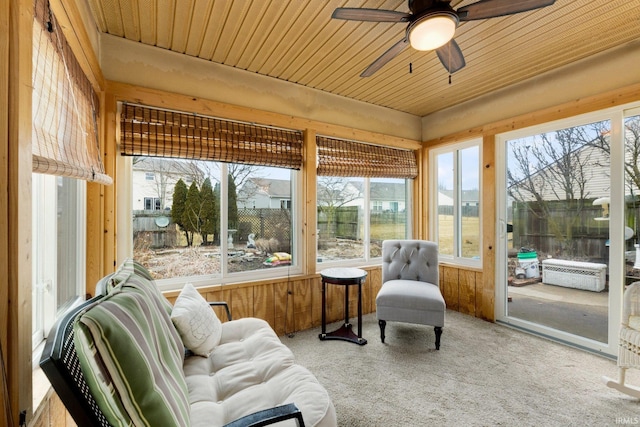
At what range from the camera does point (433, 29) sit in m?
1.58

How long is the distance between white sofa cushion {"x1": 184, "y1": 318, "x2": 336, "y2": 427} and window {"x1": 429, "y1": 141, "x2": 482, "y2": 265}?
2.82 metres

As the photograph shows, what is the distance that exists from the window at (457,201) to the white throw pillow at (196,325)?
308 centimetres

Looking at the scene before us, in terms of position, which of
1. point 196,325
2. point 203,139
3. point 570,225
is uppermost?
point 203,139

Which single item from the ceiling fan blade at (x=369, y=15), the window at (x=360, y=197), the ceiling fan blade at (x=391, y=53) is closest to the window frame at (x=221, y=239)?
the window at (x=360, y=197)

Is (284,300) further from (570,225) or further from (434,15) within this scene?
(570,225)

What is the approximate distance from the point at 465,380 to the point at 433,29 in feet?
7.79

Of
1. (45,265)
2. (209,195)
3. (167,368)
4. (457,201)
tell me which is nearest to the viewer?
(167,368)

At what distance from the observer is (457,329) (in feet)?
10.0

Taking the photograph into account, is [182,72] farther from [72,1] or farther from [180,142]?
[72,1]

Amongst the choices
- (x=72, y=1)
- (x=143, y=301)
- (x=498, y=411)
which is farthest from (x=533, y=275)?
(x=72, y=1)

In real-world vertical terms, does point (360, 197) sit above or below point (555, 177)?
below

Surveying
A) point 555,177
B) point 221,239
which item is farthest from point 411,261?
point 221,239

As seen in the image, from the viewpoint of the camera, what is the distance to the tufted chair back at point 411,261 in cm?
316

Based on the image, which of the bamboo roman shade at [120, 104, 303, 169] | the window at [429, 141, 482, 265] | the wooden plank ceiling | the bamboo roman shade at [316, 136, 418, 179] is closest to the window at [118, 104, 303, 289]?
the bamboo roman shade at [120, 104, 303, 169]
